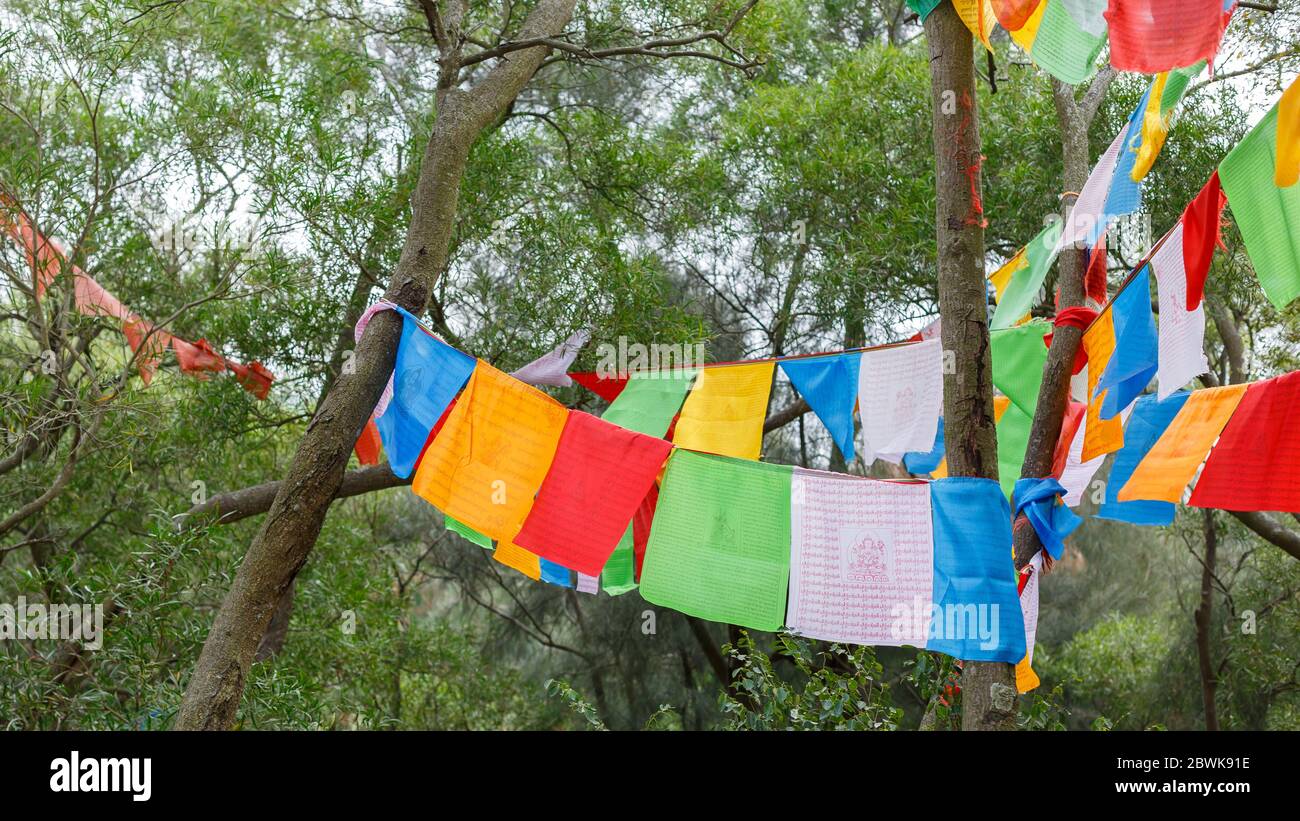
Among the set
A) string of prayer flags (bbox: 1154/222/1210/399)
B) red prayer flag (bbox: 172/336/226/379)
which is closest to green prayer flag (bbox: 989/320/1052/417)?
string of prayer flags (bbox: 1154/222/1210/399)

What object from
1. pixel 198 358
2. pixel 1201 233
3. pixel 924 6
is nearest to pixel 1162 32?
pixel 1201 233

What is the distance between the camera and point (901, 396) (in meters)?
4.70

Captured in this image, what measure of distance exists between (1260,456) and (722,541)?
175 centimetres

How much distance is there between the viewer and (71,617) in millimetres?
4816

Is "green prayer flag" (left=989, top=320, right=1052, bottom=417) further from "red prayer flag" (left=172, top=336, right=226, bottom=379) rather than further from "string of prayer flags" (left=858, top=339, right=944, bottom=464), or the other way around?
"red prayer flag" (left=172, top=336, right=226, bottom=379)

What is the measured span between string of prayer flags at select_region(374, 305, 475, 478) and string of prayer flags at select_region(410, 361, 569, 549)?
0.18 feet

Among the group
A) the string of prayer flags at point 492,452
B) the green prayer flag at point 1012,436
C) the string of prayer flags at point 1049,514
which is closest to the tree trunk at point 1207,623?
the green prayer flag at point 1012,436

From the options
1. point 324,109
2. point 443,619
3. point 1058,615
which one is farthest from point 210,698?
point 1058,615

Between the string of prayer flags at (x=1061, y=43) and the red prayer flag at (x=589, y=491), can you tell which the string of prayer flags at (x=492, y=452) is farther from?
the string of prayer flags at (x=1061, y=43)

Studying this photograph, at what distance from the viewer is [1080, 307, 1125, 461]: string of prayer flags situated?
400 cm

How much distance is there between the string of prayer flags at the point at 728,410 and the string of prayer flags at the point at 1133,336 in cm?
140

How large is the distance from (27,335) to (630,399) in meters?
3.98

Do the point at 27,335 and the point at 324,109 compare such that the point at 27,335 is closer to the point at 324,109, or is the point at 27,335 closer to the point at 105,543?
the point at 105,543

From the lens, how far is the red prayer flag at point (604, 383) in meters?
5.36
